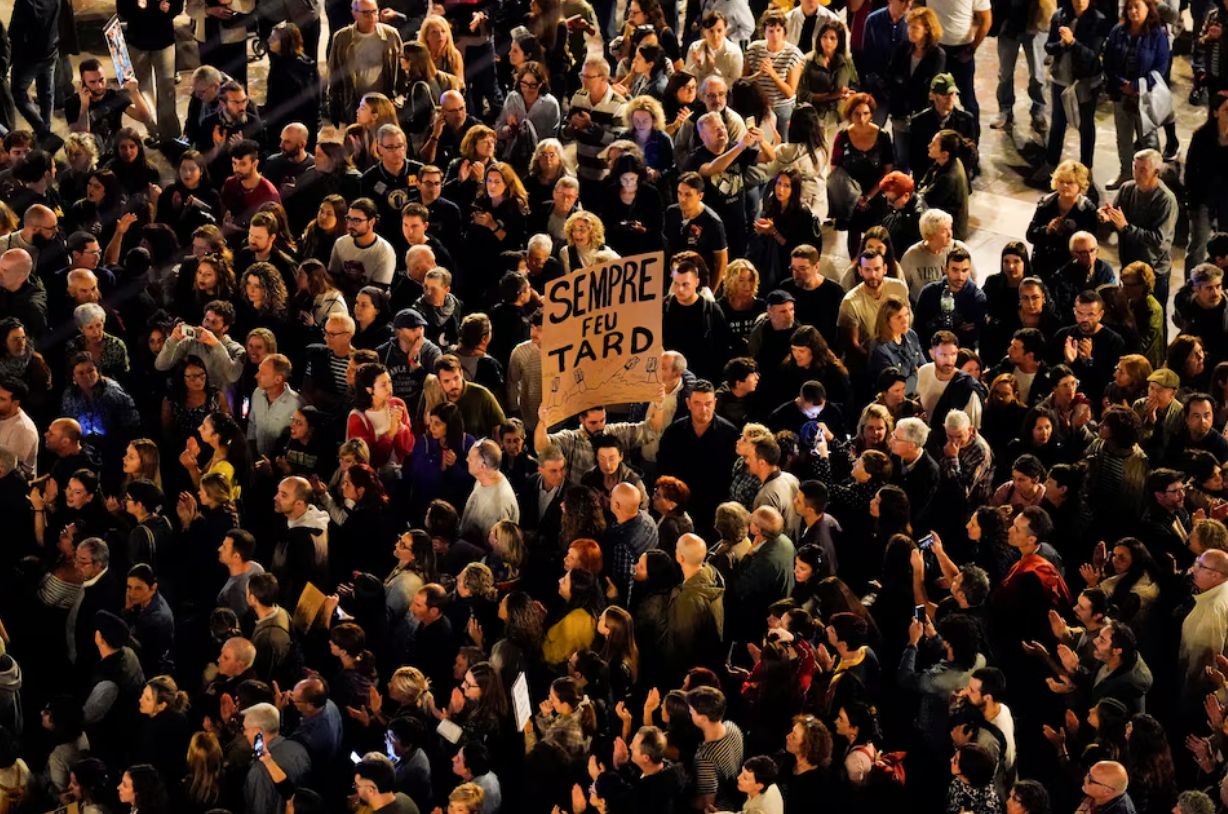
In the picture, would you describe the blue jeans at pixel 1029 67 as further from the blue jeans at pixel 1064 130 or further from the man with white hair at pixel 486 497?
the man with white hair at pixel 486 497

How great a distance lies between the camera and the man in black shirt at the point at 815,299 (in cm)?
1302

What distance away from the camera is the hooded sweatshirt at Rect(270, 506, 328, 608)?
36.3 ft

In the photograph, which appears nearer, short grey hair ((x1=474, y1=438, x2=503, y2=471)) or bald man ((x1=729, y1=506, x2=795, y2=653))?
bald man ((x1=729, y1=506, x2=795, y2=653))

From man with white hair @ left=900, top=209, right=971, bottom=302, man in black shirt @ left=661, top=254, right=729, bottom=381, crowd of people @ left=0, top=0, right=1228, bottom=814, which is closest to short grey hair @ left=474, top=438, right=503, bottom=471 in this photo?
crowd of people @ left=0, top=0, right=1228, bottom=814

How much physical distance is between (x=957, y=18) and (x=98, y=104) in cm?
717

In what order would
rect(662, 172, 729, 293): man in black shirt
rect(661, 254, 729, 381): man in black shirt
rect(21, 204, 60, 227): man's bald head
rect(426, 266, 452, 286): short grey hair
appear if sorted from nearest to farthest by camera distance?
rect(426, 266, 452, 286): short grey hair < rect(661, 254, 729, 381): man in black shirt < rect(21, 204, 60, 227): man's bald head < rect(662, 172, 729, 293): man in black shirt

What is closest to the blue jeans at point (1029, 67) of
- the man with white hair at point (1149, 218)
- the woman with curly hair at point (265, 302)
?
the man with white hair at point (1149, 218)

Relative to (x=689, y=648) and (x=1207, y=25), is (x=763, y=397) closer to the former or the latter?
(x=689, y=648)

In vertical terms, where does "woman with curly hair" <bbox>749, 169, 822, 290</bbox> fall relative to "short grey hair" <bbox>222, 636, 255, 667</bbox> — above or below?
above

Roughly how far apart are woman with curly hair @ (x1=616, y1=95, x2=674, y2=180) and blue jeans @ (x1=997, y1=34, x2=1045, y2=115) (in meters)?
4.13

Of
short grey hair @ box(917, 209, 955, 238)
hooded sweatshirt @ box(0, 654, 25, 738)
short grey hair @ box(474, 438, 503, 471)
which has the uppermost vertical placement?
short grey hair @ box(917, 209, 955, 238)

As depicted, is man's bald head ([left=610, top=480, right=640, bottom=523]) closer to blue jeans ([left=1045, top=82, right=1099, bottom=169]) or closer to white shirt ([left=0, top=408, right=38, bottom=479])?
white shirt ([left=0, top=408, right=38, bottom=479])

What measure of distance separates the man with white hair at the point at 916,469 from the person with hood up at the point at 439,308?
3121 millimetres

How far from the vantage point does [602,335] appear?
37.3 feet
